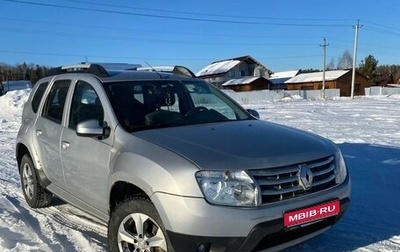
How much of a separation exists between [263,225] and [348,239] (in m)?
1.62

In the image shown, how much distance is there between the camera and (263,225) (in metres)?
2.91

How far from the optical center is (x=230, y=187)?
9.59ft

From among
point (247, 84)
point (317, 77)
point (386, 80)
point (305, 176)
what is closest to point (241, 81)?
point (247, 84)

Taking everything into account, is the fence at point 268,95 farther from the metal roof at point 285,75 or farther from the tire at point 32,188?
the tire at point 32,188

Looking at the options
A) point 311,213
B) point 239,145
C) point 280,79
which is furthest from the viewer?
point 280,79

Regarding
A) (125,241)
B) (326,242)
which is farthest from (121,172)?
(326,242)

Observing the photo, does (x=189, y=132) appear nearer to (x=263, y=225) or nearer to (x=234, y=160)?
(x=234, y=160)

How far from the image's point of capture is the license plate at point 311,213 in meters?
3.02

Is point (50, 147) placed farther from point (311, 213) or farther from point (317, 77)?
point (317, 77)

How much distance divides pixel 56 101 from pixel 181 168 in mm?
2543

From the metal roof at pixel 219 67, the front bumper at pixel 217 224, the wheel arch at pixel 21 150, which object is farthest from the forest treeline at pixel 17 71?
the front bumper at pixel 217 224

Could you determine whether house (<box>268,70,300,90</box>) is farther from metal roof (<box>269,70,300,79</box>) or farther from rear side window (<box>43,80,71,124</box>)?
rear side window (<box>43,80,71,124</box>)

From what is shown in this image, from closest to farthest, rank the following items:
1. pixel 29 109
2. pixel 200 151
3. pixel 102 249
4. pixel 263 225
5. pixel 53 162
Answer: pixel 263 225 → pixel 200 151 → pixel 102 249 → pixel 53 162 → pixel 29 109

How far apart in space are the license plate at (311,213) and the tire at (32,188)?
350cm
